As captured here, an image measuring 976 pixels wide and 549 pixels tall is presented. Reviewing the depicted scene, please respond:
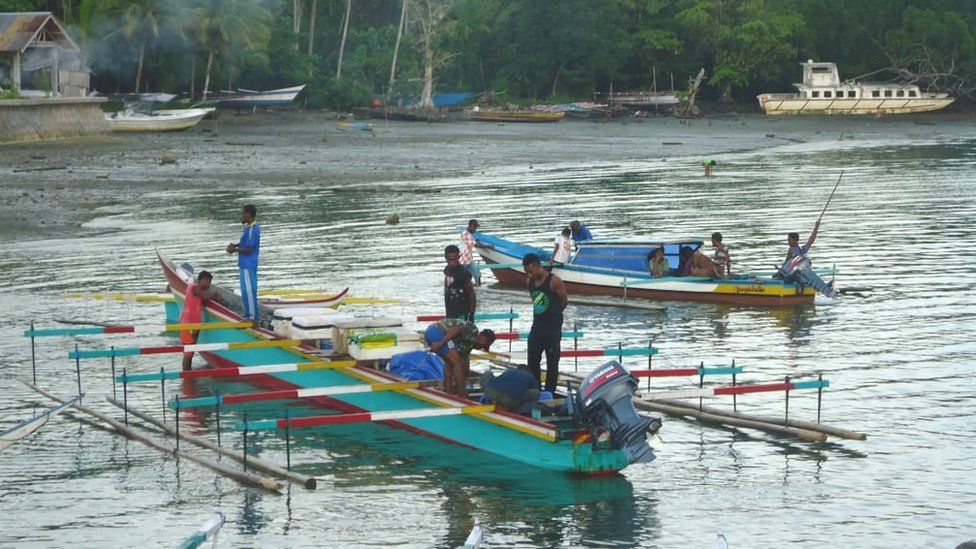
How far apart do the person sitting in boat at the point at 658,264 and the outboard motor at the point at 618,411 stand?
1243cm

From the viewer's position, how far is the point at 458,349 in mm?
15727

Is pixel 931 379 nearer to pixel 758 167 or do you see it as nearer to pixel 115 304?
pixel 115 304

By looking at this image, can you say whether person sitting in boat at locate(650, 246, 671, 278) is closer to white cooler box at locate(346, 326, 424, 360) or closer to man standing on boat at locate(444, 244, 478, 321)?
man standing on boat at locate(444, 244, 478, 321)

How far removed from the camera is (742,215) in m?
40.3

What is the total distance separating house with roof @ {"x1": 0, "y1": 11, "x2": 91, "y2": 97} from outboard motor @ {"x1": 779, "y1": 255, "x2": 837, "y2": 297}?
1751 inches

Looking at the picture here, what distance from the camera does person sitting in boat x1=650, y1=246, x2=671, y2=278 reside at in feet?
86.6

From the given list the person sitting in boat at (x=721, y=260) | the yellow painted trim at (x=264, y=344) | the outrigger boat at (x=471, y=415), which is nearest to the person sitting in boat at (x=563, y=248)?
the person sitting in boat at (x=721, y=260)

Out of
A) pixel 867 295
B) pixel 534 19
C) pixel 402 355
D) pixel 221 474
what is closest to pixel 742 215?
pixel 867 295

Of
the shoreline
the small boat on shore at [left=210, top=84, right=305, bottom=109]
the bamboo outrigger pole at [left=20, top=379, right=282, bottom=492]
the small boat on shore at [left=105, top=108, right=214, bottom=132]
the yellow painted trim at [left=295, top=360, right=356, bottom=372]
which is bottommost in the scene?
the bamboo outrigger pole at [left=20, top=379, right=282, bottom=492]

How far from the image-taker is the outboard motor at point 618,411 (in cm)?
1389

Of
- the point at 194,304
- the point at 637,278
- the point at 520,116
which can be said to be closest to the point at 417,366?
the point at 194,304

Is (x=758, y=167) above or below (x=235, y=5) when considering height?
below

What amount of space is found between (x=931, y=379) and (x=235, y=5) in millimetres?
69377

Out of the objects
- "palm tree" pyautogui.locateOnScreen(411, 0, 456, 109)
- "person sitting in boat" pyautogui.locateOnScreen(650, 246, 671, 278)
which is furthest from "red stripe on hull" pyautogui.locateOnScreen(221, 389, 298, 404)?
"palm tree" pyautogui.locateOnScreen(411, 0, 456, 109)
